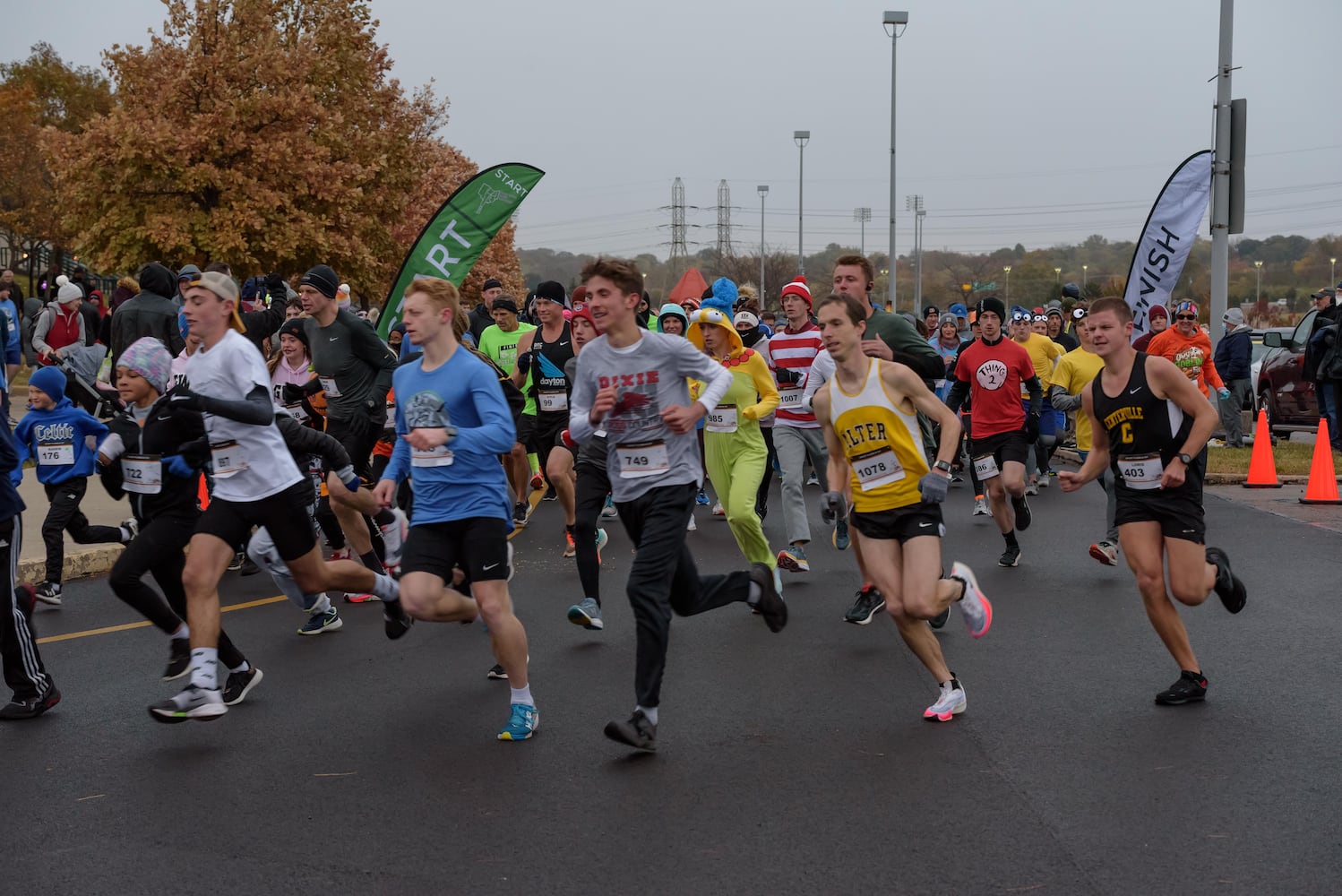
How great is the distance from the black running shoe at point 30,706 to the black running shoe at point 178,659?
51 cm

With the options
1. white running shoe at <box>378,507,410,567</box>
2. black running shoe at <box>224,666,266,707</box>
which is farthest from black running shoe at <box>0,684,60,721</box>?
white running shoe at <box>378,507,410,567</box>

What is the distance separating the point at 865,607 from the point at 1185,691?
2.28 metres

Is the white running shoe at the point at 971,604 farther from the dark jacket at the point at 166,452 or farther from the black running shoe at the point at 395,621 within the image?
the dark jacket at the point at 166,452

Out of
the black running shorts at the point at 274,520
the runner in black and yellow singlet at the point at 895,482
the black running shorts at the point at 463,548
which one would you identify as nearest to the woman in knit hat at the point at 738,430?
the runner in black and yellow singlet at the point at 895,482

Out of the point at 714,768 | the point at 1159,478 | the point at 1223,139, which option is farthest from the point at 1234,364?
the point at 714,768

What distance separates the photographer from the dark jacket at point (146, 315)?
11.7 meters

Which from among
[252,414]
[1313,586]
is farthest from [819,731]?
[1313,586]

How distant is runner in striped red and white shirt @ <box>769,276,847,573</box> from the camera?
31.2ft

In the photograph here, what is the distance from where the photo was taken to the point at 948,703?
19.4 feet

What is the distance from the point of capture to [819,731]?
579 cm

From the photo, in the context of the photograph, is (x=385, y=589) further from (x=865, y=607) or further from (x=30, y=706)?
(x=865, y=607)

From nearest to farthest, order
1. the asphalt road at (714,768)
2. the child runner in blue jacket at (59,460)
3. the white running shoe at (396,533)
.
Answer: the asphalt road at (714,768) < the white running shoe at (396,533) < the child runner in blue jacket at (59,460)

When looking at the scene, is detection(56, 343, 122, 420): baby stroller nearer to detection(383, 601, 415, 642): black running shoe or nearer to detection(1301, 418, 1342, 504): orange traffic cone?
detection(383, 601, 415, 642): black running shoe

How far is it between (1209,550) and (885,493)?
1.72 metres
